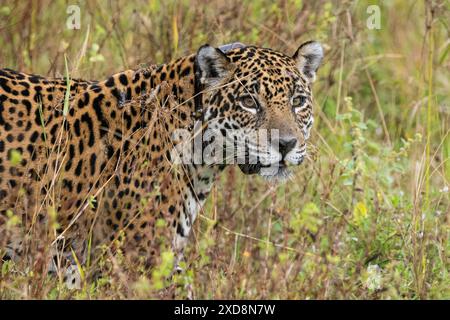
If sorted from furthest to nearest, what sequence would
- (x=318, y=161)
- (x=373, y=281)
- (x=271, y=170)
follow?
(x=318, y=161)
(x=271, y=170)
(x=373, y=281)

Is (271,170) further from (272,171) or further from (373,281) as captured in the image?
(373,281)

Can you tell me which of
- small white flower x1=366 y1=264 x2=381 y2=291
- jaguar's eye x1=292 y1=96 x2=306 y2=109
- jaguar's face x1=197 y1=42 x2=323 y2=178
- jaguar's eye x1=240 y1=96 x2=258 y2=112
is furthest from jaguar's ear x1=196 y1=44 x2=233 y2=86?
small white flower x1=366 y1=264 x2=381 y2=291

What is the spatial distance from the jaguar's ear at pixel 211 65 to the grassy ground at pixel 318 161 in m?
0.81

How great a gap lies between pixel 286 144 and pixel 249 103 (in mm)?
430

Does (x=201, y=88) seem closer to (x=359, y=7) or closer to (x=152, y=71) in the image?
(x=152, y=71)

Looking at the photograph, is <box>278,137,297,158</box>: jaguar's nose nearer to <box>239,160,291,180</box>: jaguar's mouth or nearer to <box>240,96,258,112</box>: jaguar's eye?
<box>239,160,291,180</box>: jaguar's mouth

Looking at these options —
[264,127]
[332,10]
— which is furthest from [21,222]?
[332,10]

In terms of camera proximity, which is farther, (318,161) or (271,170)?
(318,161)

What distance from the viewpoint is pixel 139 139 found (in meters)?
7.13

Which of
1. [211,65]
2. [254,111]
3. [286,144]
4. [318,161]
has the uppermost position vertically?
[211,65]

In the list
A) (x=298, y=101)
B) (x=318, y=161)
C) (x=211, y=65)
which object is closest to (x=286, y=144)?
(x=298, y=101)

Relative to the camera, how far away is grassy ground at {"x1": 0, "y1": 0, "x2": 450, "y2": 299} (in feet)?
21.5

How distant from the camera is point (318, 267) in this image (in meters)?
6.39

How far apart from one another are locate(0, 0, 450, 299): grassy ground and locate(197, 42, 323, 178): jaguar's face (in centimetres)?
26
